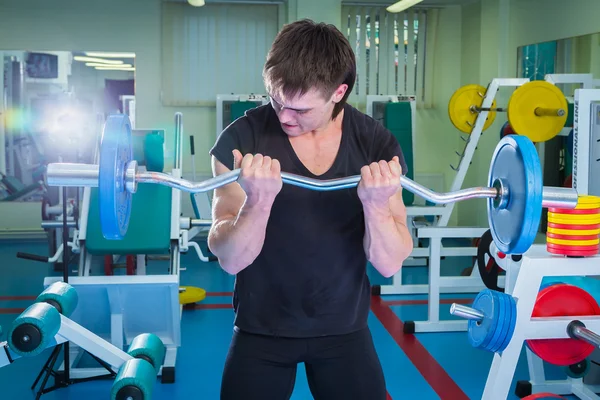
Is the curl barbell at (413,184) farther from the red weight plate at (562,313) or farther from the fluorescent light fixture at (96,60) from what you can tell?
the fluorescent light fixture at (96,60)

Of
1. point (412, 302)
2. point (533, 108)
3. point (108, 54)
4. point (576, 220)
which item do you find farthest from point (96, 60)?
point (576, 220)

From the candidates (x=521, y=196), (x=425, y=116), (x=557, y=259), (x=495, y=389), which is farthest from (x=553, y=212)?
(x=425, y=116)

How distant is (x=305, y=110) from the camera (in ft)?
4.21

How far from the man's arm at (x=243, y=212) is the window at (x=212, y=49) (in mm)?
5962

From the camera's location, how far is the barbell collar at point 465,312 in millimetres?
2172

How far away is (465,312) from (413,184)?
1050 millimetres

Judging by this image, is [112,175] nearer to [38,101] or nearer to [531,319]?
[531,319]

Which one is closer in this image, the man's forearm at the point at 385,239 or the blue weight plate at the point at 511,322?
the man's forearm at the point at 385,239

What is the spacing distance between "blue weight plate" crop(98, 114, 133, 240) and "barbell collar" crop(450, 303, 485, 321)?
1.28 m

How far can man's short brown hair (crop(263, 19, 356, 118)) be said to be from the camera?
1245 millimetres

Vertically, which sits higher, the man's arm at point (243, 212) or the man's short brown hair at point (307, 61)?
the man's short brown hair at point (307, 61)

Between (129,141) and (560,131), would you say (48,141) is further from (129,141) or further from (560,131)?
(129,141)

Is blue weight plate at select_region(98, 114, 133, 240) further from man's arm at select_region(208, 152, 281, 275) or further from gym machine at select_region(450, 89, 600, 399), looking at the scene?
gym machine at select_region(450, 89, 600, 399)

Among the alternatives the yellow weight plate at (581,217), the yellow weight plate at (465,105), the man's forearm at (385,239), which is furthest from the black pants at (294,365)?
the yellow weight plate at (465,105)
